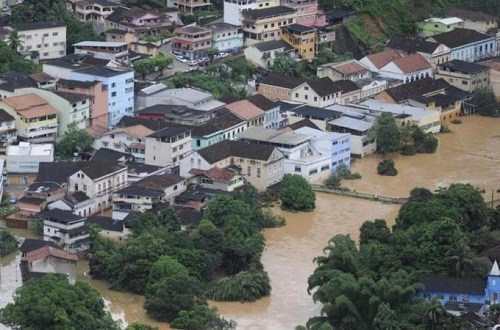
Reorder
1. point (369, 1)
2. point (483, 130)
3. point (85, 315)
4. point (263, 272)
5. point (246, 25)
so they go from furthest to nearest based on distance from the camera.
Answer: point (369, 1)
point (246, 25)
point (483, 130)
point (263, 272)
point (85, 315)

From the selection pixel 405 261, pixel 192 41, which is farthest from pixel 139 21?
pixel 405 261

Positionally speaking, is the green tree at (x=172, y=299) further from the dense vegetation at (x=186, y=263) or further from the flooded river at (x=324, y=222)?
the flooded river at (x=324, y=222)

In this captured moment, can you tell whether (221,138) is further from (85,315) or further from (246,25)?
(85,315)

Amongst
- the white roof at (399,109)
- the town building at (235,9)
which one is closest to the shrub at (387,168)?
the white roof at (399,109)

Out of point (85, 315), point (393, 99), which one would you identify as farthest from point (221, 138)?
point (85, 315)

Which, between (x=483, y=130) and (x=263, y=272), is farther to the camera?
(x=483, y=130)

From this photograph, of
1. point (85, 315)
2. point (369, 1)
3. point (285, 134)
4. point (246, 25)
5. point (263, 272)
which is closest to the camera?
point (85, 315)

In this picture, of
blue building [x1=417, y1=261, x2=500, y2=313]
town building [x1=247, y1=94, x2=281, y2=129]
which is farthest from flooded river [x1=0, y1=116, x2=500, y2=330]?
town building [x1=247, y1=94, x2=281, y2=129]
